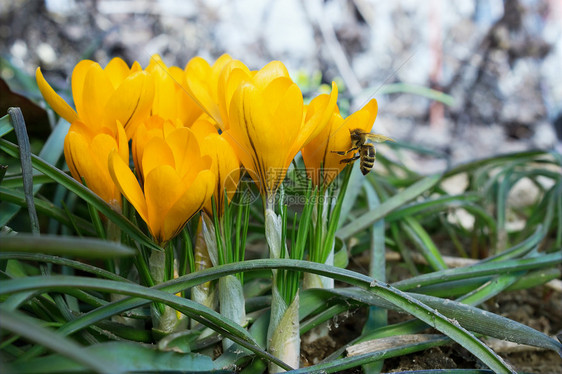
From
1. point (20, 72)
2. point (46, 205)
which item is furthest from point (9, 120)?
point (20, 72)

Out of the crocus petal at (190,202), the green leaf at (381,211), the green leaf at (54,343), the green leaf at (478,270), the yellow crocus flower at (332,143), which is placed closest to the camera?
the green leaf at (54,343)

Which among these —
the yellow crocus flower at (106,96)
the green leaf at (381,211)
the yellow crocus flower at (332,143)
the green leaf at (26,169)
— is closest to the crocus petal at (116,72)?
the yellow crocus flower at (106,96)

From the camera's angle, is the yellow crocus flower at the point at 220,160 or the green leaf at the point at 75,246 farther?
the yellow crocus flower at the point at 220,160

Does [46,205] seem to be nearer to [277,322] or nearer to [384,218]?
[277,322]

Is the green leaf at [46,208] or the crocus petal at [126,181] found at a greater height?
the green leaf at [46,208]

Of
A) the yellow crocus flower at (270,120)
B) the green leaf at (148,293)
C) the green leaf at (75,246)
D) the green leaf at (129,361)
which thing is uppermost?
the yellow crocus flower at (270,120)

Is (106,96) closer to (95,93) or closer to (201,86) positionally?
(95,93)

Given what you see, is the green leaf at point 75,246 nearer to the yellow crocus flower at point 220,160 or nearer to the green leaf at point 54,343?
the green leaf at point 54,343
